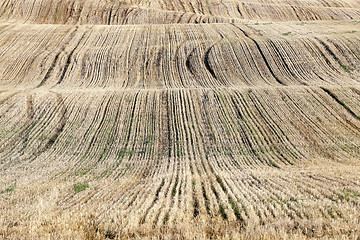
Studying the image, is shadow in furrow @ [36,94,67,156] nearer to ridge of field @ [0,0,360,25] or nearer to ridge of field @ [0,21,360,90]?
ridge of field @ [0,21,360,90]

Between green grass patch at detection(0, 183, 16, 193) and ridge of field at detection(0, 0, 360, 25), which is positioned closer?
green grass patch at detection(0, 183, 16, 193)

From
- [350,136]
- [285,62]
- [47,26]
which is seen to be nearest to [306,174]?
[350,136]

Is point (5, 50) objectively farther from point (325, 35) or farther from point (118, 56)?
point (325, 35)

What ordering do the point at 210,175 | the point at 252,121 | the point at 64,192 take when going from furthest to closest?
the point at 252,121
the point at 210,175
the point at 64,192

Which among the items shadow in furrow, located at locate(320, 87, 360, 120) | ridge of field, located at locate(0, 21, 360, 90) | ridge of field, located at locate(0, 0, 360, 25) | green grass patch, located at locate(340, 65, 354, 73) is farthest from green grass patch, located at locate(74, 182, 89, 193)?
ridge of field, located at locate(0, 0, 360, 25)

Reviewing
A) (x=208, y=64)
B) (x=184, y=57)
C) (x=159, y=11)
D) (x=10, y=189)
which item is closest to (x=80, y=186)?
(x=10, y=189)

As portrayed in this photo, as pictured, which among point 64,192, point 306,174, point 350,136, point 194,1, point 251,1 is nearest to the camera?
point 64,192
